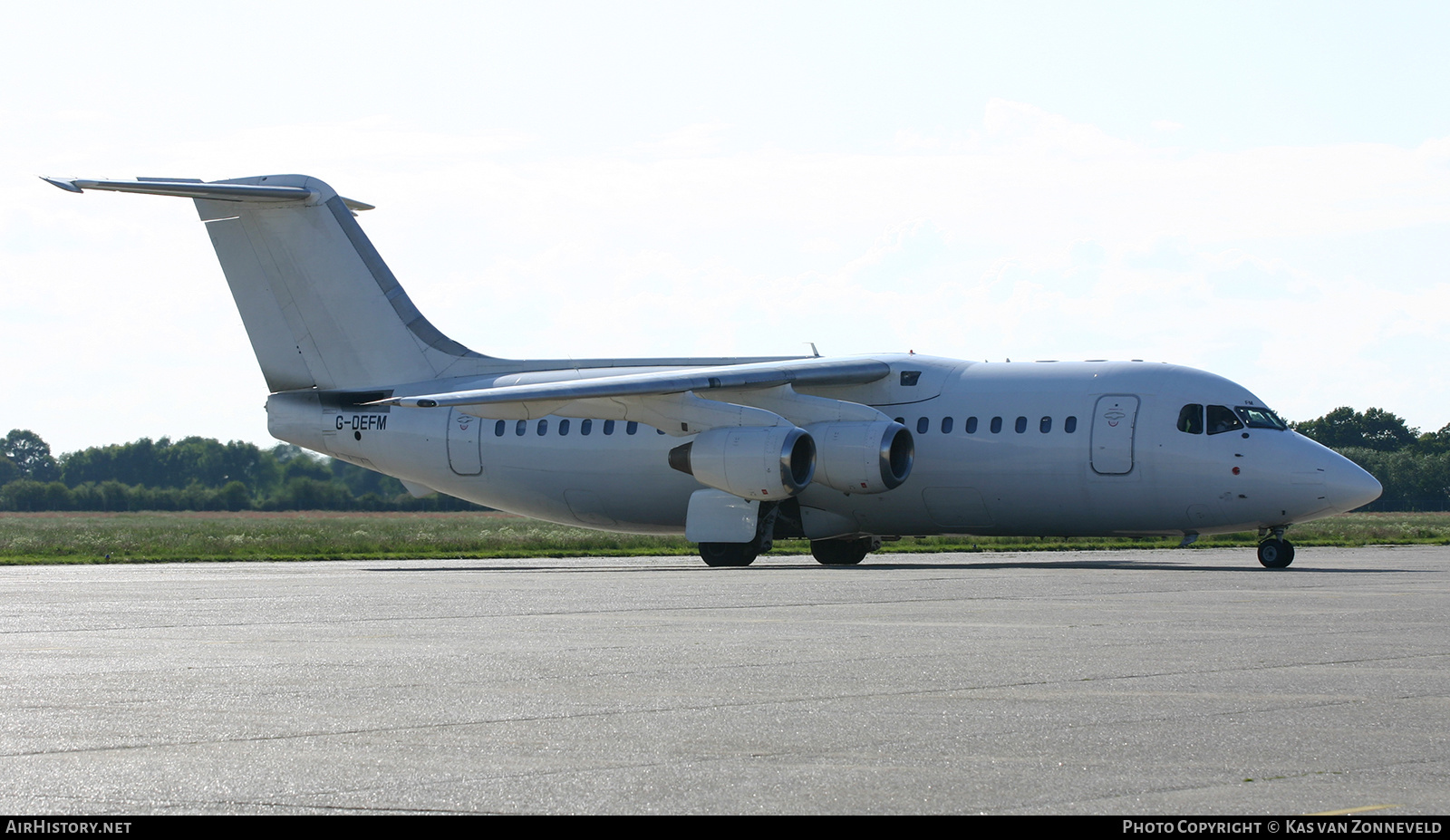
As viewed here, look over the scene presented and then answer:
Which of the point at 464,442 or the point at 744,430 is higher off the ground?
the point at 744,430

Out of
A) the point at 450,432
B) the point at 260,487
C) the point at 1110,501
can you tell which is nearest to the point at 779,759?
the point at 1110,501

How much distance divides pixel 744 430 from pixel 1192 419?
7041mm

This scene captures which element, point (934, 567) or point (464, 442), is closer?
point (934, 567)

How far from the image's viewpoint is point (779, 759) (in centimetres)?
677

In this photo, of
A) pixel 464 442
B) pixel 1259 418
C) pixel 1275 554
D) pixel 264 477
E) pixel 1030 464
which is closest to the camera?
pixel 1275 554

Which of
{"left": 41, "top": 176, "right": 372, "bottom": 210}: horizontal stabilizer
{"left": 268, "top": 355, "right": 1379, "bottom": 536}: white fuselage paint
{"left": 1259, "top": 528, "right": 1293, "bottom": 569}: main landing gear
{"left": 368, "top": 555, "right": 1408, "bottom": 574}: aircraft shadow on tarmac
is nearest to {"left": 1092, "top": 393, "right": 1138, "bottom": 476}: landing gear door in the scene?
{"left": 268, "top": 355, "right": 1379, "bottom": 536}: white fuselage paint

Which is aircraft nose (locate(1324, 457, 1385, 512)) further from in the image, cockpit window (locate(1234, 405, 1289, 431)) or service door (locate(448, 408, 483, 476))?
service door (locate(448, 408, 483, 476))

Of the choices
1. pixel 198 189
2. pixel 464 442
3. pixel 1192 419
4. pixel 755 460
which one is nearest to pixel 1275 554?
pixel 1192 419

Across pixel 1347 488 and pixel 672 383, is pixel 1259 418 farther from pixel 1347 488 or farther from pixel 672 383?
pixel 672 383

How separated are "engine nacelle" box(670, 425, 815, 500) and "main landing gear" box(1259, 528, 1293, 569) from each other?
7.04 m

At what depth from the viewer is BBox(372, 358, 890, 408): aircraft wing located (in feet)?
85.4

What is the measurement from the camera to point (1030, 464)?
2595 cm

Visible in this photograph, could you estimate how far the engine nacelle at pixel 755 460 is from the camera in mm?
25594

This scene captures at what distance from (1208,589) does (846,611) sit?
5.02 meters
